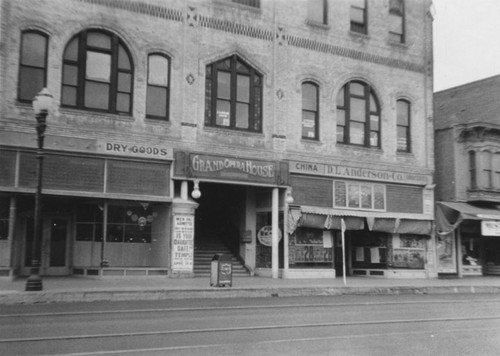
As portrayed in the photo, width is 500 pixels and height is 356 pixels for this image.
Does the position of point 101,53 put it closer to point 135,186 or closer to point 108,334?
point 135,186

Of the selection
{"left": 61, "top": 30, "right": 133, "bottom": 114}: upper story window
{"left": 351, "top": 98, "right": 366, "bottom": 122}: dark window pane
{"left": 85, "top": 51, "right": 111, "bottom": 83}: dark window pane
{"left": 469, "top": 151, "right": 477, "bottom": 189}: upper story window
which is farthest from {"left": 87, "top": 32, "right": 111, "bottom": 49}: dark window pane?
{"left": 469, "top": 151, "right": 477, "bottom": 189}: upper story window

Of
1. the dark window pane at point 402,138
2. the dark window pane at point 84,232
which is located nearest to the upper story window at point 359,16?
the dark window pane at point 402,138

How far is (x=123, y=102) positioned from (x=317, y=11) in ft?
31.2

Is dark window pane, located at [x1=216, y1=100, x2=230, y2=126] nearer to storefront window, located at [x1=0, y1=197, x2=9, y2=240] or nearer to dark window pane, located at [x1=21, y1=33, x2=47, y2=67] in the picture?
dark window pane, located at [x1=21, y1=33, x2=47, y2=67]

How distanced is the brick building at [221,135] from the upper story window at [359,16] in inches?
2.4

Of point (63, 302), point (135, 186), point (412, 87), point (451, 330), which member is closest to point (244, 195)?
point (135, 186)

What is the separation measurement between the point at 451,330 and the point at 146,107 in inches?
564

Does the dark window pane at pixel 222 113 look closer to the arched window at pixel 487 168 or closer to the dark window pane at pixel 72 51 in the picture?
the dark window pane at pixel 72 51

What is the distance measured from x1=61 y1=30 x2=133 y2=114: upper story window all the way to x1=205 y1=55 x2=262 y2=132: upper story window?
10.3 ft

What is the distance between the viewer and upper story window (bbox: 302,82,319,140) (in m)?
25.5

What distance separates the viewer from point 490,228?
2831 cm

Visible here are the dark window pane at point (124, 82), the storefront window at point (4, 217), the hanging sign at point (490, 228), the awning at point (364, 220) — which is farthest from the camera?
the hanging sign at point (490, 228)

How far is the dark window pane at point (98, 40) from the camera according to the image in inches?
850

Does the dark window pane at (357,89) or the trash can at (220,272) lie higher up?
the dark window pane at (357,89)
